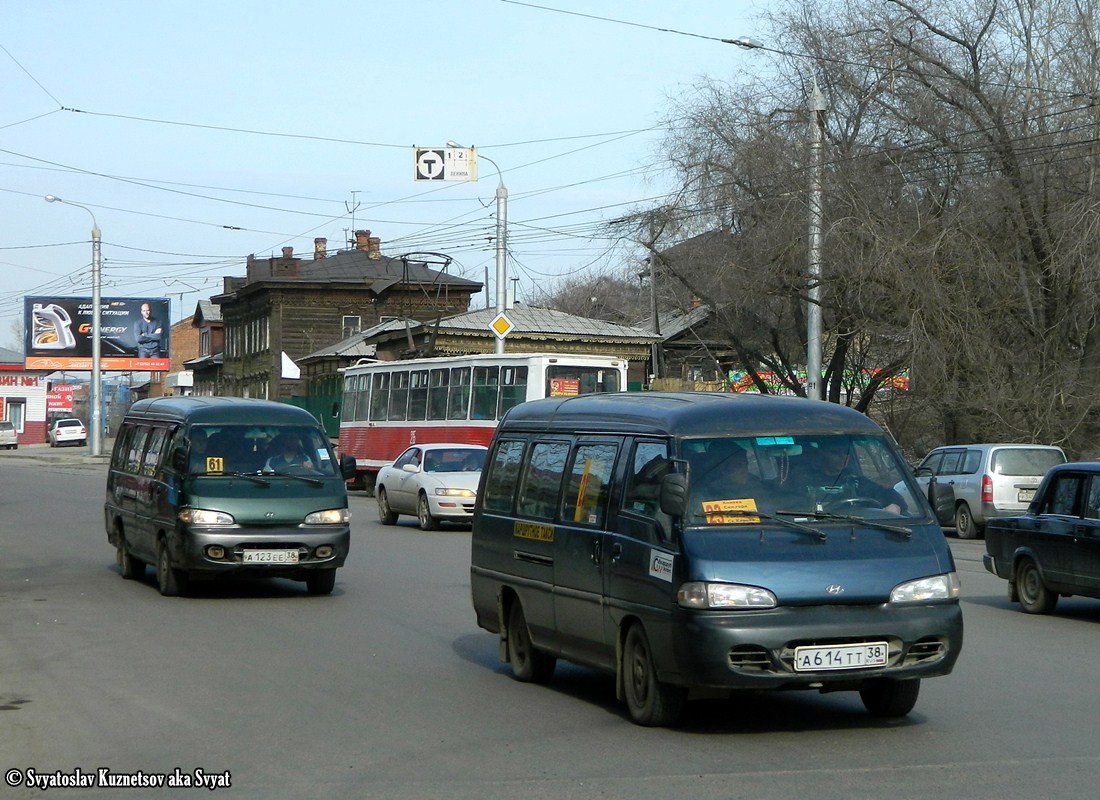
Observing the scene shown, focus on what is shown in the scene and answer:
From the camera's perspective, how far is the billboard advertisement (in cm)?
7962

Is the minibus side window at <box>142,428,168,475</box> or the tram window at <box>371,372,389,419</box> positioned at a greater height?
the tram window at <box>371,372,389,419</box>

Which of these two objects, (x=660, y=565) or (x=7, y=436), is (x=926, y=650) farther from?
(x=7, y=436)

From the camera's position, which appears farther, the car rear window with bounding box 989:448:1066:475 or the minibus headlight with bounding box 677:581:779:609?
the car rear window with bounding box 989:448:1066:475

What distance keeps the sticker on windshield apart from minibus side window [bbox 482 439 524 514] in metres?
2.39

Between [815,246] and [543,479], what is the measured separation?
20.6 m

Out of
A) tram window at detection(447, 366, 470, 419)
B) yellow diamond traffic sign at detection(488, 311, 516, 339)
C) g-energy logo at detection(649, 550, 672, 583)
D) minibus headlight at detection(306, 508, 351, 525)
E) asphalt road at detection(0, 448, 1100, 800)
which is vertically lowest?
asphalt road at detection(0, 448, 1100, 800)

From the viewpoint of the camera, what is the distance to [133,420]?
17.6 meters

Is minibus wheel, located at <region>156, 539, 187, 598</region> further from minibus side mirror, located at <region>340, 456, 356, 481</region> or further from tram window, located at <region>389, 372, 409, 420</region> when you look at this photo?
tram window, located at <region>389, 372, 409, 420</region>

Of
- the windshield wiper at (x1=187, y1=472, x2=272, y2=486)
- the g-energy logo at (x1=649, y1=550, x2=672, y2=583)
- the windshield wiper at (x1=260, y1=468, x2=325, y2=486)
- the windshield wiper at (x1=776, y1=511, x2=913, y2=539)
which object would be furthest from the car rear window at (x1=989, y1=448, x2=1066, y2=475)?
the g-energy logo at (x1=649, y1=550, x2=672, y2=583)

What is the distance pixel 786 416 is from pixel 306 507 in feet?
25.0

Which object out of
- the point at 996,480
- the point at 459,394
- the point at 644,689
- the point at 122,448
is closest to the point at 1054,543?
the point at 644,689

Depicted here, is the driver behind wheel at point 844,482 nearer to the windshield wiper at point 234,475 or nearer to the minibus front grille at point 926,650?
the minibus front grille at point 926,650

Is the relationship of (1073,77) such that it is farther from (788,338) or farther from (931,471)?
(788,338)

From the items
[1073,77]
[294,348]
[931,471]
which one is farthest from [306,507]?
[294,348]
